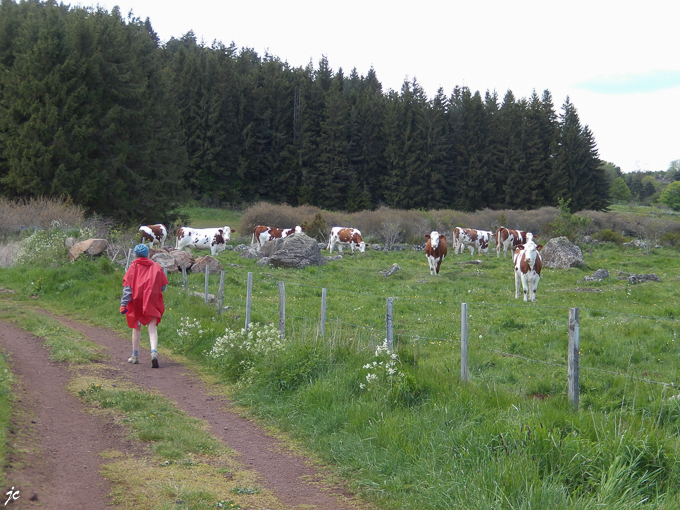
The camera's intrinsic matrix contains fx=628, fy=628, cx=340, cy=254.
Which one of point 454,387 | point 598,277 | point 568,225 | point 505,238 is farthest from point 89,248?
point 568,225

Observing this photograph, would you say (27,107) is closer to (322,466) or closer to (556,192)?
(322,466)

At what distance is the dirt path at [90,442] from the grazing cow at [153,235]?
20349 mm

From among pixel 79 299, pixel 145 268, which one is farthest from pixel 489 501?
pixel 79 299

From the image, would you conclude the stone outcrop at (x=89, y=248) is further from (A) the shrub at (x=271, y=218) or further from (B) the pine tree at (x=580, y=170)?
(B) the pine tree at (x=580, y=170)

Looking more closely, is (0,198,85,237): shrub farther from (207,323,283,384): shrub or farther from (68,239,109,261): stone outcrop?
(207,323,283,384): shrub

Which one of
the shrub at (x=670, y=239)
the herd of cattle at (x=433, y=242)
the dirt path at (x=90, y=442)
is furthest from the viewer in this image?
the shrub at (x=670, y=239)

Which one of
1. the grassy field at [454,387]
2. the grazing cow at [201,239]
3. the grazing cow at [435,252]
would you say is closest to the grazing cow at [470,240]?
the grazing cow at [435,252]

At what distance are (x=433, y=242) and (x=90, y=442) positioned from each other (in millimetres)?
19808

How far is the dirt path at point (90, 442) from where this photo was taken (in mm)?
5354

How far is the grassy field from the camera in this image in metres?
5.21

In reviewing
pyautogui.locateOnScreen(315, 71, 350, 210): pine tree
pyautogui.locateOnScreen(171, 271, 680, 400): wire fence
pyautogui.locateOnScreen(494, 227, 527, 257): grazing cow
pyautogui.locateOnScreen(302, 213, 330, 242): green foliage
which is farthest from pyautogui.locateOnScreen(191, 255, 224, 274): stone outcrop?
pyautogui.locateOnScreen(315, 71, 350, 210): pine tree

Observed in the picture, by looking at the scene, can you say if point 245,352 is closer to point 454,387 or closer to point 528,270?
point 454,387

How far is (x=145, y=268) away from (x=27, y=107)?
29424 millimetres

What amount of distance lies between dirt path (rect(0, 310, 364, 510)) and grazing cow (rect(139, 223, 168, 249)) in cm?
2035
